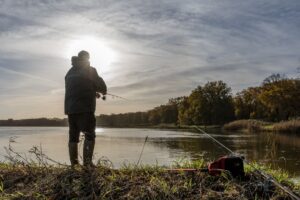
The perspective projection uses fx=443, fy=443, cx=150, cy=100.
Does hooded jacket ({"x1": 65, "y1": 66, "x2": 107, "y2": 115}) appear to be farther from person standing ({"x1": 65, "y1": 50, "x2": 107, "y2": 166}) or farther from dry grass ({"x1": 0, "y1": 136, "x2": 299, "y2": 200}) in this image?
dry grass ({"x1": 0, "y1": 136, "x2": 299, "y2": 200})

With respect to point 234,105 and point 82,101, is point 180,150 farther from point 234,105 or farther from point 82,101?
point 234,105

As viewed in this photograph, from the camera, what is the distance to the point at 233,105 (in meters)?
93.8

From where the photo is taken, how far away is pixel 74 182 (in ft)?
18.2

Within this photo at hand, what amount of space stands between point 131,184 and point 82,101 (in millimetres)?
2093

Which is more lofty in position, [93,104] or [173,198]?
[93,104]

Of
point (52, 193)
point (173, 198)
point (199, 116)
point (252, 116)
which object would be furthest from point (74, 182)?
point (199, 116)

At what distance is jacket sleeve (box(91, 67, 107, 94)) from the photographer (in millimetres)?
7211

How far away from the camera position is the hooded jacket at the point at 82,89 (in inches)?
277

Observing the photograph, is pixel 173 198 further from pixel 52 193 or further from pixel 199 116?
pixel 199 116

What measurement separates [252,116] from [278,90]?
17.2 meters

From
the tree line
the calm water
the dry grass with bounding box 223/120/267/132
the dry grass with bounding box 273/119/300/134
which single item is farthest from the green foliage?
the calm water

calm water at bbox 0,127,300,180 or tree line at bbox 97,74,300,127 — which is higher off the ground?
tree line at bbox 97,74,300,127

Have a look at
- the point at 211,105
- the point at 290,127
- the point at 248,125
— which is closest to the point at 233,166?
the point at 290,127

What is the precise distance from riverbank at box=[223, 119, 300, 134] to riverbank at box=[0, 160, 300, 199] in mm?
45455
